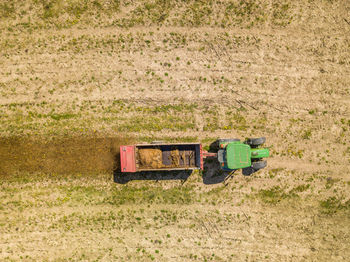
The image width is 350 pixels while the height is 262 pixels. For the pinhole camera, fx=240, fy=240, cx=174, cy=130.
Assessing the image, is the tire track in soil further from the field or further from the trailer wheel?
the trailer wheel

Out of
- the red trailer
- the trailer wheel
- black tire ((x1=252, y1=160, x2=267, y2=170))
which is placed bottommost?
black tire ((x1=252, y1=160, x2=267, y2=170))

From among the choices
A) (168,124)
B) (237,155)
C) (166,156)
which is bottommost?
(166,156)

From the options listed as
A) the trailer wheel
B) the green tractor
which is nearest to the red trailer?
the green tractor

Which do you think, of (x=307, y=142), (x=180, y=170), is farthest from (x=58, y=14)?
(x=307, y=142)

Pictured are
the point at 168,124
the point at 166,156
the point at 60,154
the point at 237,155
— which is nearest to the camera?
the point at 237,155

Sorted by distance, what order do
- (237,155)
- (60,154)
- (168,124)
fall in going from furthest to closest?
(168,124)
(60,154)
(237,155)

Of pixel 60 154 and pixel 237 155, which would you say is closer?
pixel 237 155

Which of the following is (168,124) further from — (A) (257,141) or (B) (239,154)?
(A) (257,141)

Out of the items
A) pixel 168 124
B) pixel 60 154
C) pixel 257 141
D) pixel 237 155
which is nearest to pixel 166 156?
pixel 168 124

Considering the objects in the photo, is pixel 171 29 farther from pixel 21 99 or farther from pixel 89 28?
pixel 21 99
